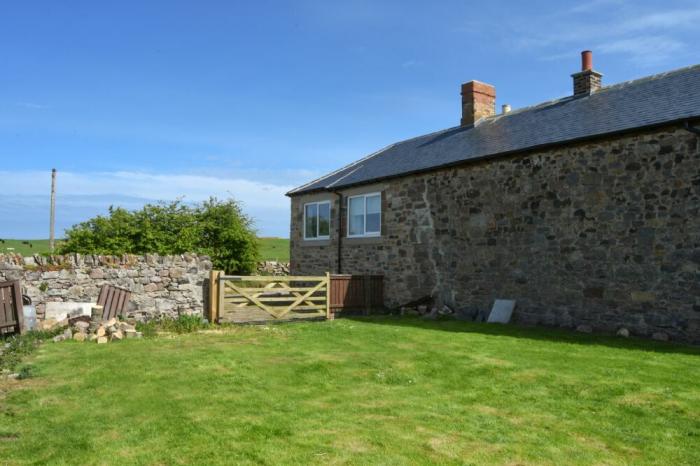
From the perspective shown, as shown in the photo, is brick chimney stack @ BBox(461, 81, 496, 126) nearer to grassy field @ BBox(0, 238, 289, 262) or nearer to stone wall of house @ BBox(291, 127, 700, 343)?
stone wall of house @ BBox(291, 127, 700, 343)

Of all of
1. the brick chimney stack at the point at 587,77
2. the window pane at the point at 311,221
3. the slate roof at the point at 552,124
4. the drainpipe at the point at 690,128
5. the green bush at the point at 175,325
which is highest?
the brick chimney stack at the point at 587,77

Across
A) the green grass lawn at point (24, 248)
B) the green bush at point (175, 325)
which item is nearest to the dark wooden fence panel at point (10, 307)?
the green bush at point (175, 325)

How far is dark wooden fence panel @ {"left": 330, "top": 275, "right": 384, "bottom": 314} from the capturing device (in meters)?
16.8

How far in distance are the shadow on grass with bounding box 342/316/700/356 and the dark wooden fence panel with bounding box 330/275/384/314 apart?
817mm

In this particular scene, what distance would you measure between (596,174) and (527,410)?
26.1 feet

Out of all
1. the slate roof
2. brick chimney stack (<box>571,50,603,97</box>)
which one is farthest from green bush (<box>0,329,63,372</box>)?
brick chimney stack (<box>571,50,603,97</box>)

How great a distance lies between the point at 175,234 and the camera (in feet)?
75.0

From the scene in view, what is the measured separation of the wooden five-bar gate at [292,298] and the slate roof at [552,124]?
12.5 feet

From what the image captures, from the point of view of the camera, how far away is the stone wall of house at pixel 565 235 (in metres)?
11.4

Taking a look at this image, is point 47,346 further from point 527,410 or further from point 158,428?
point 527,410

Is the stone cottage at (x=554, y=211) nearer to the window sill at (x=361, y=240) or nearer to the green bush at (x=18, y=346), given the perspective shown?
the window sill at (x=361, y=240)

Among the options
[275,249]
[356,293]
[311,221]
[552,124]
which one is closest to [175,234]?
[311,221]

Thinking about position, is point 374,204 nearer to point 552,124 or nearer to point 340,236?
point 340,236

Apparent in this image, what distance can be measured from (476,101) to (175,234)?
1263 cm
